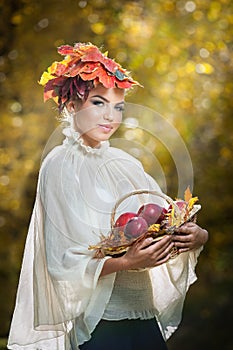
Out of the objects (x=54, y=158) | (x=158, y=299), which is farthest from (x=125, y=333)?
(x=54, y=158)

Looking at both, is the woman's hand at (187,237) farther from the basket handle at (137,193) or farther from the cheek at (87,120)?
the cheek at (87,120)

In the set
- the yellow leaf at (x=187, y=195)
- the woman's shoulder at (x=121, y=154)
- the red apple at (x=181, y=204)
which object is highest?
the woman's shoulder at (x=121, y=154)

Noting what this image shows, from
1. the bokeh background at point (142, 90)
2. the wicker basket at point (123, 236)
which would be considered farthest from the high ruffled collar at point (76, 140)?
the bokeh background at point (142, 90)

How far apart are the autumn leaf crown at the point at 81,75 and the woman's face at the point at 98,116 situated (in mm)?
18

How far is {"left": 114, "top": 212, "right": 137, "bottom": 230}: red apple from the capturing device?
58.7 inches

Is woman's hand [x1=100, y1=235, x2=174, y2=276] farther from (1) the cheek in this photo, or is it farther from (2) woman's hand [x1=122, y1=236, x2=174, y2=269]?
(1) the cheek

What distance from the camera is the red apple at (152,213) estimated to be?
1507mm

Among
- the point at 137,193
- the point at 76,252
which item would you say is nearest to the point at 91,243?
the point at 76,252

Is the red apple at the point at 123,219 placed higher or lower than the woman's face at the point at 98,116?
lower

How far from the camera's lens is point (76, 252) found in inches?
60.5

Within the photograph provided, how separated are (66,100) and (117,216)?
31 cm

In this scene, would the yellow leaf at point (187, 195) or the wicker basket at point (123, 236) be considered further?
the yellow leaf at point (187, 195)

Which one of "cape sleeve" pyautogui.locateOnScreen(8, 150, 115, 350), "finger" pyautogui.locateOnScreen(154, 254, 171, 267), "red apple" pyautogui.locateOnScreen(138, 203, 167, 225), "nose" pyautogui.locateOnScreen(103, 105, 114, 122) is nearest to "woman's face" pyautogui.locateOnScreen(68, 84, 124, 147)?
"nose" pyautogui.locateOnScreen(103, 105, 114, 122)

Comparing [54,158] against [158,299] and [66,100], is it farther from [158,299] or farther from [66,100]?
[158,299]
